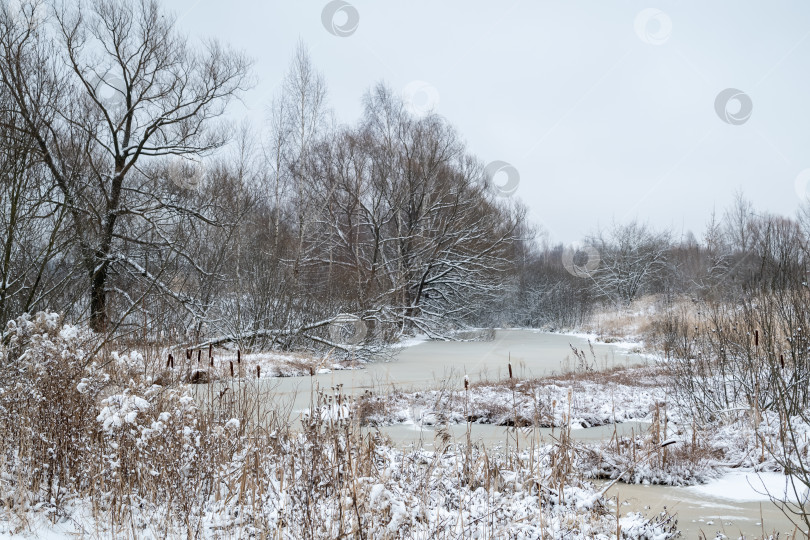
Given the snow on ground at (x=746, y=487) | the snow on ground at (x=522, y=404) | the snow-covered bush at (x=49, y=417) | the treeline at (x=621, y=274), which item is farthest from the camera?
the treeline at (x=621, y=274)

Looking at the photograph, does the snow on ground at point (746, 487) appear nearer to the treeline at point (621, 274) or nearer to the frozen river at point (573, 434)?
the frozen river at point (573, 434)

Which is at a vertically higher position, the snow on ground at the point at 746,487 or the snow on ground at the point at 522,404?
the snow on ground at the point at 522,404

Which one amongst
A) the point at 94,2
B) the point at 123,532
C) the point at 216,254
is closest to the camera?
the point at 123,532

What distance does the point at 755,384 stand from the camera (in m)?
6.65

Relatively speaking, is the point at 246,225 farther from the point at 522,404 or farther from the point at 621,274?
the point at 621,274

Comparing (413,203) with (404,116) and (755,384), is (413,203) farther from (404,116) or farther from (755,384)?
(755,384)

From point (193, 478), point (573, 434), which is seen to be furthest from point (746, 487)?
point (193, 478)

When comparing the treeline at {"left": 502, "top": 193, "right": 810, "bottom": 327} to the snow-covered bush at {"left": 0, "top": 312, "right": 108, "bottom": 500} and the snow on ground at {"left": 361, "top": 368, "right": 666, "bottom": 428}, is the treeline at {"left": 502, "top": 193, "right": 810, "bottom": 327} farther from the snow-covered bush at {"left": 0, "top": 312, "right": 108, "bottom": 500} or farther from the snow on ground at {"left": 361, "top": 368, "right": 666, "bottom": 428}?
A: the snow-covered bush at {"left": 0, "top": 312, "right": 108, "bottom": 500}

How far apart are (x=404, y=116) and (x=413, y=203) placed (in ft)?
12.1

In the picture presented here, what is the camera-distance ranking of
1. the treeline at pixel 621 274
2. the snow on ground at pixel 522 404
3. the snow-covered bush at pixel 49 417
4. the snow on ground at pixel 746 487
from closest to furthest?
the snow-covered bush at pixel 49 417 → the snow on ground at pixel 746 487 → the snow on ground at pixel 522 404 → the treeline at pixel 621 274

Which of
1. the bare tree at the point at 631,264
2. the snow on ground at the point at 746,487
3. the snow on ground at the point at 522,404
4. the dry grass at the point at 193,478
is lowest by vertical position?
the snow on ground at the point at 746,487

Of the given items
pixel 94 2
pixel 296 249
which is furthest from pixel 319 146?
pixel 94 2

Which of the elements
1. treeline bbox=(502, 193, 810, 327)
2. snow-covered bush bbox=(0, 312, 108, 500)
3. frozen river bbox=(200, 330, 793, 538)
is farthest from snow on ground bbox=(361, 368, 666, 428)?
treeline bbox=(502, 193, 810, 327)

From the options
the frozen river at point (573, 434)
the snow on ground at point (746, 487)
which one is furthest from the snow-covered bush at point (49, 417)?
the snow on ground at point (746, 487)
